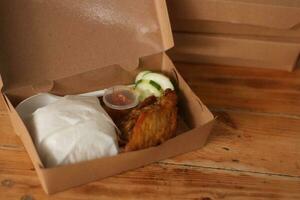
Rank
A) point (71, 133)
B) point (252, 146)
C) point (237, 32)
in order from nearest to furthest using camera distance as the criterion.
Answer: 1. point (71, 133)
2. point (252, 146)
3. point (237, 32)

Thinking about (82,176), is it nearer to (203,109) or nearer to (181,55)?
(203,109)

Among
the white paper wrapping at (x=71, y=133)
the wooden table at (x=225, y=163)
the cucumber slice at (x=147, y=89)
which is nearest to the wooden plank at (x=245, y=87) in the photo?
the wooden table at (x=225, y=163)

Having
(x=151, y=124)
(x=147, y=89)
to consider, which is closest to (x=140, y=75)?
(x=147, y=89)

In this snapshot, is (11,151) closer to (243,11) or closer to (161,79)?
(161,79)

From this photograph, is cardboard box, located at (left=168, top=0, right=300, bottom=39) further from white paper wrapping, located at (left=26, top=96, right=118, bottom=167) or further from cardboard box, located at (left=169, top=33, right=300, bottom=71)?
white paper wrapping, located at (left=26, top=96, right=118, bottom=167)

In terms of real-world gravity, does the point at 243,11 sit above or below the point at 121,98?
above

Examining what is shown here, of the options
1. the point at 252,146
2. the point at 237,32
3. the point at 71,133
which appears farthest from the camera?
the point at 237,32
